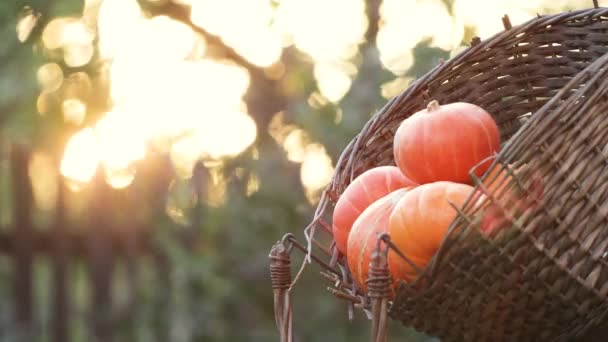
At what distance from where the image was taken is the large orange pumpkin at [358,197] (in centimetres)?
105

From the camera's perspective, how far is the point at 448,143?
0.98m

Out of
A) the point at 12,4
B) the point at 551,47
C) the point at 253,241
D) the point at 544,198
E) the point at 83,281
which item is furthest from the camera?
the point at 83,281

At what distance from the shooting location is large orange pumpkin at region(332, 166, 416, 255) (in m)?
1.05

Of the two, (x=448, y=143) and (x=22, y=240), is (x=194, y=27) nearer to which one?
(x=22, y=240)

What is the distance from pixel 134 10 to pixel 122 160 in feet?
1.83

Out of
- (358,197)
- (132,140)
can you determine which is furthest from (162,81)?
(358,197)

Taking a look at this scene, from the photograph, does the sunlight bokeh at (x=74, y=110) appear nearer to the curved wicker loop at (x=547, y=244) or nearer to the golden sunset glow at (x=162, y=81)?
the golden sunset glow at (x=162, y=81)

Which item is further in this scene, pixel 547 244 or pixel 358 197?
pixel 358 197

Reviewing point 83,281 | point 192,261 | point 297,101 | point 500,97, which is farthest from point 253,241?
point 500,97

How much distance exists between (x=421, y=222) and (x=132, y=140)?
213 cm

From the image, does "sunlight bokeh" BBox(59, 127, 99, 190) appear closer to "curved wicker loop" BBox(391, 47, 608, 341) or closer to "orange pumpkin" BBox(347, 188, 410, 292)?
"orange pumpkin" BBox(347, 188, 410, 292)

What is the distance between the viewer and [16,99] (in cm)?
298

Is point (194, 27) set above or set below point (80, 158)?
above

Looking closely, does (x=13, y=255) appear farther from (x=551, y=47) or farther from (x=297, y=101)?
(x=551, y=47)
